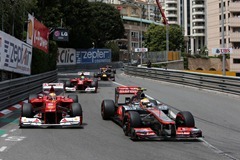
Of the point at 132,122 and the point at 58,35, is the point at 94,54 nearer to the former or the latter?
the point at 58,35

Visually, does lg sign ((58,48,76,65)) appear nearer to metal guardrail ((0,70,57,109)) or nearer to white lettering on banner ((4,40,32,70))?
metal guardrail ((0,70,57,109))

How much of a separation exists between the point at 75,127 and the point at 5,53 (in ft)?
22.8

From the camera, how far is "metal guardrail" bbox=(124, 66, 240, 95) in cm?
2185

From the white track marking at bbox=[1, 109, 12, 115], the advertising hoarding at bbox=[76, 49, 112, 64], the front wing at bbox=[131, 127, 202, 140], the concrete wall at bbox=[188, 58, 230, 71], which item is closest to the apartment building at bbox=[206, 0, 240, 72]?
the concrete wall at bbox=[188, 58, 230, 71]

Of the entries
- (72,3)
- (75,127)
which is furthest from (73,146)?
(72,3)

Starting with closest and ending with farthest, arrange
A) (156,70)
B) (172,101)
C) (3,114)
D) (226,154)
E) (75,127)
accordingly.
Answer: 1. (226,154)
2. (75,127)
3. (3,114)
4. (172,101)
5. (156,70)

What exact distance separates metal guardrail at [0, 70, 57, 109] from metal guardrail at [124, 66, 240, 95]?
30.5 ft

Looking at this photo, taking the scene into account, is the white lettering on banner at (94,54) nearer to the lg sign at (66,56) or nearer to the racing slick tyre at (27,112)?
the lg sign at (66,56)

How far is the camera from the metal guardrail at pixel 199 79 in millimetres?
21850

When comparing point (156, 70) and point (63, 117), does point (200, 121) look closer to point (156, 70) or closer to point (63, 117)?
point (63, 117)

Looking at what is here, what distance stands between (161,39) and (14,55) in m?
86.7

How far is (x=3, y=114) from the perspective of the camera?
14.4 meters

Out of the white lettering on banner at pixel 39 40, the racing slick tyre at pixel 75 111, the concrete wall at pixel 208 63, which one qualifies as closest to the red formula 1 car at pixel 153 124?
the racing slick tyre at pixel 75 111

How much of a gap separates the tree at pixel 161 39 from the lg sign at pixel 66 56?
3835 centimetres
